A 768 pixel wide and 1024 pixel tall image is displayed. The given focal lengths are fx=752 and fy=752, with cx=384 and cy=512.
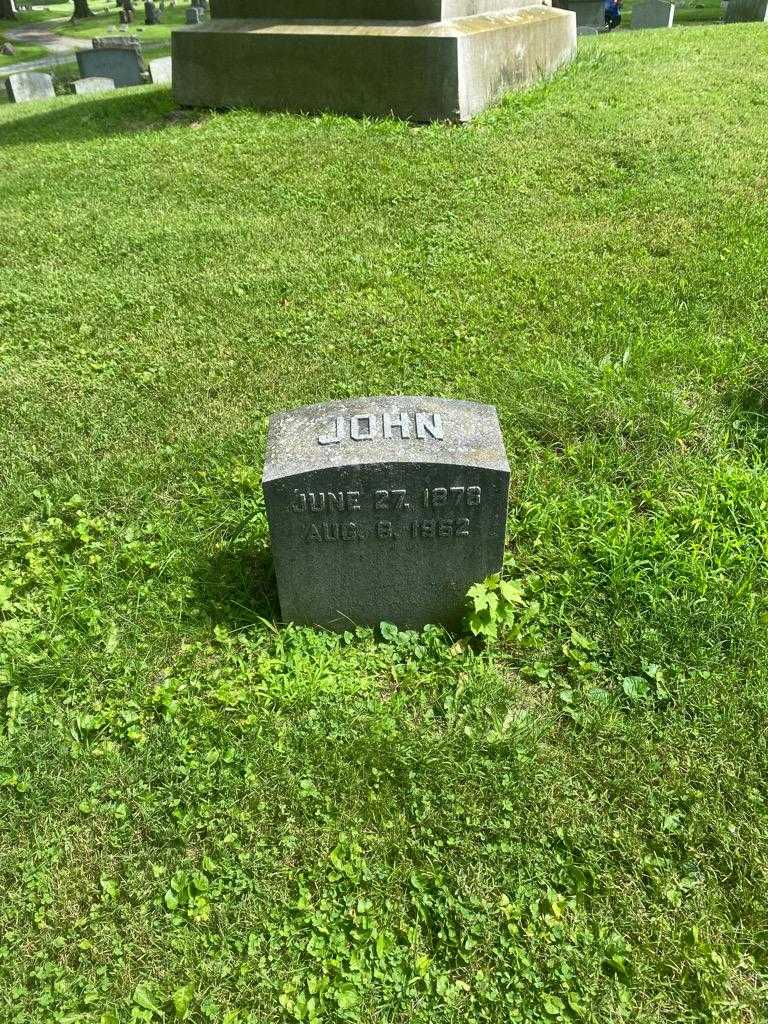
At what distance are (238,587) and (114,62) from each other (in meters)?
16.6

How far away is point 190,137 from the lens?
8.14 metres

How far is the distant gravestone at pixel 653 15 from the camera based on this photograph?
1734cm

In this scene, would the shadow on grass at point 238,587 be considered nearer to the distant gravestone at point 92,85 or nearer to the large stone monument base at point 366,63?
the large stone monument base at point 366,63

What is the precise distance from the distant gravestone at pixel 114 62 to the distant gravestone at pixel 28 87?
202 centimetres

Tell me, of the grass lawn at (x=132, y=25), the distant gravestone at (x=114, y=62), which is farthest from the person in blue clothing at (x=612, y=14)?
the grass lawn at (x=132, y=25)

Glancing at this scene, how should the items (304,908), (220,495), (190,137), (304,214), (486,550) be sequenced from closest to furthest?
(304,908) < (486,550) < (220,495) < (304,214) < (190,137)

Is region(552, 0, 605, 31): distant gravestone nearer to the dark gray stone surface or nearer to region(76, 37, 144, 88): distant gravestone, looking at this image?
region(76, 37, 144, 88): distant gravestone

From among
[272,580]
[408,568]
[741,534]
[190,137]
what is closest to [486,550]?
[408,568]

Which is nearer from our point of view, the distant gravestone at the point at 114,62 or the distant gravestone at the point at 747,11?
A: the distant gravestone at the point at 747,11

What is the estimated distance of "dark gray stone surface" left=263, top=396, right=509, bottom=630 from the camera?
99.7 inches

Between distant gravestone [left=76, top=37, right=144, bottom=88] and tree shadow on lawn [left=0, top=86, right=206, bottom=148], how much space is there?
595 centimetres

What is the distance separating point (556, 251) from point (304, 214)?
221 centimetres

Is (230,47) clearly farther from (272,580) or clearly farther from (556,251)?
(272,580)

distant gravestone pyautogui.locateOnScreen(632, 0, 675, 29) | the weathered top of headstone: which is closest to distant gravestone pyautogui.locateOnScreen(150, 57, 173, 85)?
the weathered top of headstone
